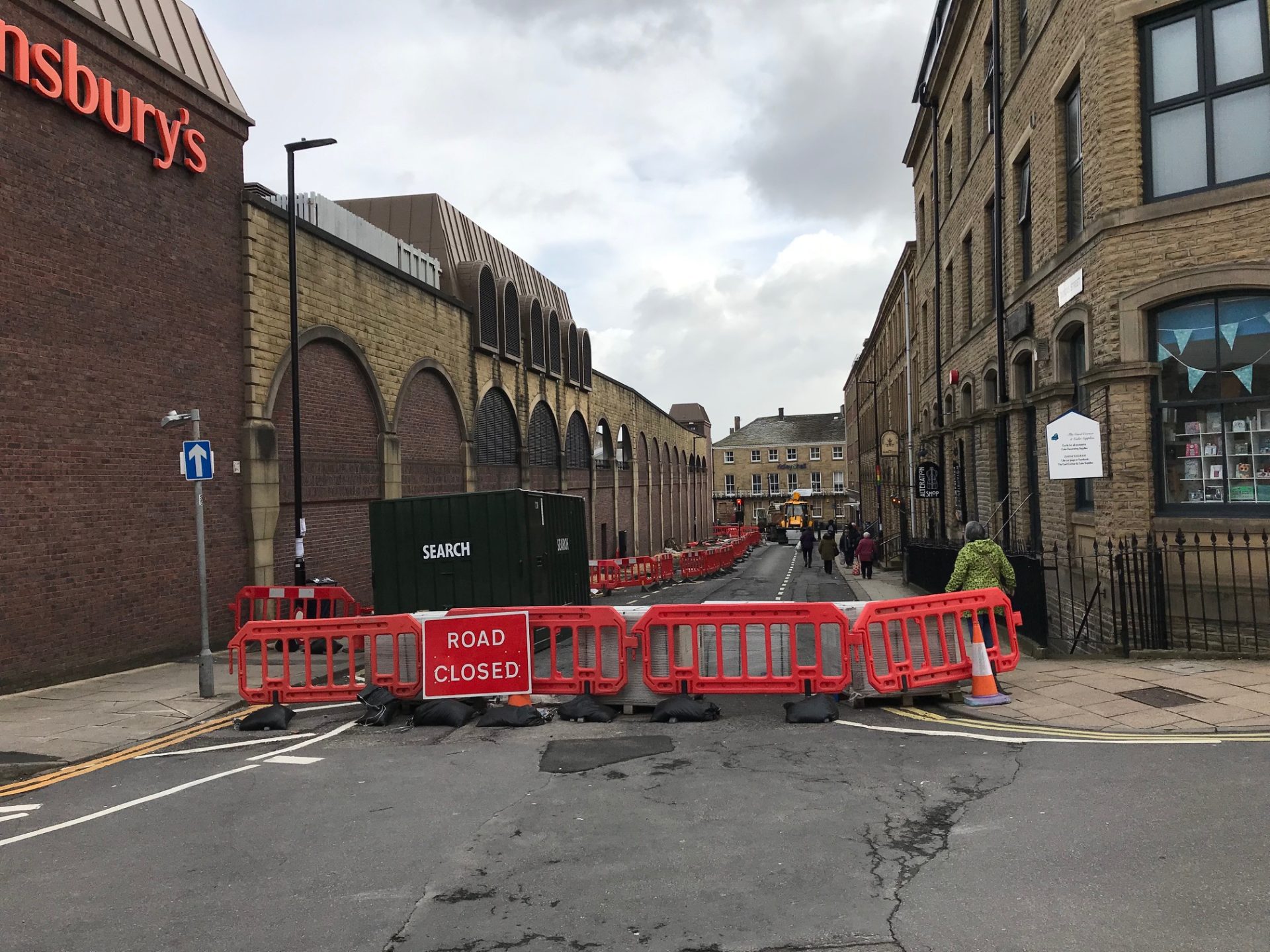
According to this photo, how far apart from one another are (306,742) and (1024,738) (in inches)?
251

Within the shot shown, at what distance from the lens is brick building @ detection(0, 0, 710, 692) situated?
11.3 metres

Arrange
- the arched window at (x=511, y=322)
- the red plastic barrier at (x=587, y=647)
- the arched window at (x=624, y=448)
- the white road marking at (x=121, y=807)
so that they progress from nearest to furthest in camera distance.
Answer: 1. the white road marking at (x=121, y=807)
2. the red plastic barrier at (x=587, y=647)
3. the arched window at (x=511, y=322)
4. the arched window at (x=624, y=448)

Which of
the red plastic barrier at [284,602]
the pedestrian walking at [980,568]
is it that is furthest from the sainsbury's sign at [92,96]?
the pedestrian walking at [980,568]

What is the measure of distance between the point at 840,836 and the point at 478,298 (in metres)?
23.6

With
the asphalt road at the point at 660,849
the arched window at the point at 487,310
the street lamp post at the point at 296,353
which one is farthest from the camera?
the arched window at the point at 487,310

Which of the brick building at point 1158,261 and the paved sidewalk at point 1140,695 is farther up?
the brick building at point 1158,261

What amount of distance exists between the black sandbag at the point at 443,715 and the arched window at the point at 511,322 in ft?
68.1

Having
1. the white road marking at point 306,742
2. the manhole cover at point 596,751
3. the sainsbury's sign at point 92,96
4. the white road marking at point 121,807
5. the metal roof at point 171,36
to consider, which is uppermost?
the metal roof at point 171,36

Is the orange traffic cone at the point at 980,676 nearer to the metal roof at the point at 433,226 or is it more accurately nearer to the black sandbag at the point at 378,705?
the black sandbag at the point at 378,705

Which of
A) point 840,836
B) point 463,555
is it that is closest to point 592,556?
point 463,555

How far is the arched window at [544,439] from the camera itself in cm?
3225

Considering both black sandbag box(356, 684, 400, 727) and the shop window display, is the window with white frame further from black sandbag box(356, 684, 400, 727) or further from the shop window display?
black sandbag box(356, 684, 400, 727)

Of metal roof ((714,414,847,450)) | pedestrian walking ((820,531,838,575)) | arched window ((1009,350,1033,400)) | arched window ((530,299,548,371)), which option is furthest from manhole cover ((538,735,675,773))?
metal roof ((714,414,847,450))

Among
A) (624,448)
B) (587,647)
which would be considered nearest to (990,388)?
(587,647)
